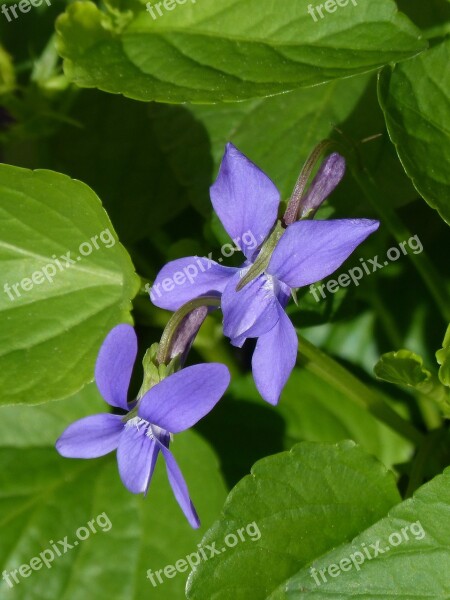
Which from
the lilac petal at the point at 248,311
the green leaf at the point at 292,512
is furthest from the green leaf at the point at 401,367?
the lilac petal at the point at 248,311

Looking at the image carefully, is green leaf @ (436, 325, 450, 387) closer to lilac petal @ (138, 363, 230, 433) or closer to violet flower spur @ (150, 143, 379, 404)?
violet flower spur @ (150, 143, 379, 404)

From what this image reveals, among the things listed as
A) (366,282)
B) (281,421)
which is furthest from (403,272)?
(281,421)

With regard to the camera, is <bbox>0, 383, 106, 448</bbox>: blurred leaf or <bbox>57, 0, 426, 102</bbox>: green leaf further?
<bbox>0, 383, 106, 448</bbox>: blurred leaf

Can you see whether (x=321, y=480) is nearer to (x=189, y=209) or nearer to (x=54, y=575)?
(x=54, y=575)

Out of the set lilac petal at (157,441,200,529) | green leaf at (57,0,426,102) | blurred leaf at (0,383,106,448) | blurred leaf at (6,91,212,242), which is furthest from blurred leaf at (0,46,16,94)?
lilac petal at (157,441,200,529)

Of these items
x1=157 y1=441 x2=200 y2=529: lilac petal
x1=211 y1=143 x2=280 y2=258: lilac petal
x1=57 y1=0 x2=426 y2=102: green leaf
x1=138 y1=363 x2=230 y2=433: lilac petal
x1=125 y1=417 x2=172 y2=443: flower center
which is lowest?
x1=157 y1=441 x2=200 y2=529: lilac petal

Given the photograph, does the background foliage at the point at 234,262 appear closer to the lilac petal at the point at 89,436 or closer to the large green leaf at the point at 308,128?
the large green leaf at the point at 308,128
